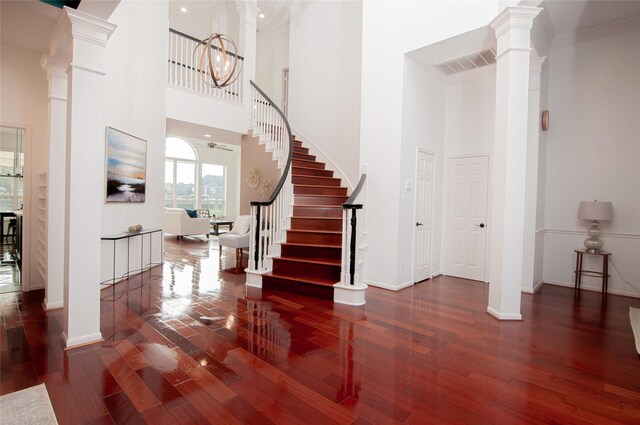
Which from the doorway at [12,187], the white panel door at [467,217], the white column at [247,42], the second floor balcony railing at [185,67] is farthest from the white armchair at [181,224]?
the white panel door at [467,217]

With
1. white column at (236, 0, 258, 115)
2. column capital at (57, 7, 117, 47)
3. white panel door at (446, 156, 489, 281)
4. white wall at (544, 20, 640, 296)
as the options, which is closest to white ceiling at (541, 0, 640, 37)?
white wall at (544, 20, 640, 296)

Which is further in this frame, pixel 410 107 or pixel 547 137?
pixel 547 137

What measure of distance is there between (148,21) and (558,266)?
7481mm

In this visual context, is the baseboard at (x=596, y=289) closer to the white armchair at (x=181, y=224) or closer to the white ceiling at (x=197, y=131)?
the white ceiling at (x=197, y=131)

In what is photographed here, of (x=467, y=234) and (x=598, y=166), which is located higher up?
(x=598, y=166)

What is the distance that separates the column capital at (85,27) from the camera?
2.53 m

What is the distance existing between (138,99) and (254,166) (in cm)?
241

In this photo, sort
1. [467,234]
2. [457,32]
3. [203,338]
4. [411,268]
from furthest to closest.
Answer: [467,234] < [411,268] < [457,32] < [203,338]

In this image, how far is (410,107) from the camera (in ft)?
15.5

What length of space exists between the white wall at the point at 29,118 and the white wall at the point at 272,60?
17.5 feet

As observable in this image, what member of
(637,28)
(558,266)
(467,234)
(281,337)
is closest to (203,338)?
(281,337)

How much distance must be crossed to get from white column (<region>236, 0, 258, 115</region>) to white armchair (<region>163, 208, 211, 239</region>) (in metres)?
3.69

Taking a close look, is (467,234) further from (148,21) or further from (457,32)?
(148,21)

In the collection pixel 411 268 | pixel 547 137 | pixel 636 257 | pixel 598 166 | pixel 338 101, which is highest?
pixel 338 101
